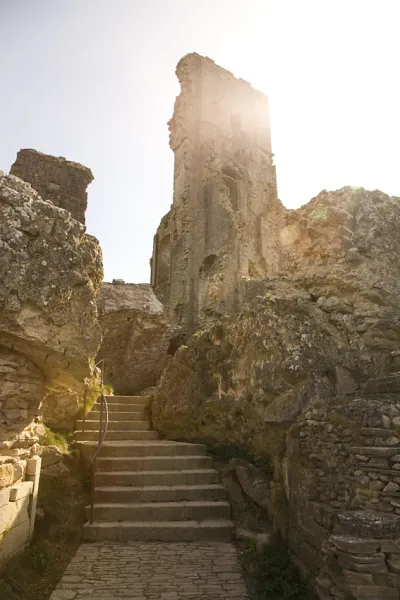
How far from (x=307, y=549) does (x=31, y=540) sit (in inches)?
128

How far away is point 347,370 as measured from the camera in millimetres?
6449

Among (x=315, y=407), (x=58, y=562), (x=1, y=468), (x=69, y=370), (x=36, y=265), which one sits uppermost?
(x=36, y=265)

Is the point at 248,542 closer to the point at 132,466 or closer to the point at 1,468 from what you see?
the point at 132,466

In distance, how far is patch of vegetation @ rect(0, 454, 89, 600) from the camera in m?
4.12

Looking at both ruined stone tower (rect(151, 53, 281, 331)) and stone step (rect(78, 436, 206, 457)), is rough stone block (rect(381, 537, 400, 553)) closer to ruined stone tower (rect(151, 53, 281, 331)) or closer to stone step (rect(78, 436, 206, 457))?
stone step (rect(78, 436, 206, 457))

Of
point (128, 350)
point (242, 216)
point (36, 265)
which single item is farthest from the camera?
point (242, 216)

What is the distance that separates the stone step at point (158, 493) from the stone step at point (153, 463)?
0.47m

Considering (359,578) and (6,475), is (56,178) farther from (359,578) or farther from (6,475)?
(359,578)

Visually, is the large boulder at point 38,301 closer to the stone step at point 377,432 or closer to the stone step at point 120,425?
the stone step at point 120,425

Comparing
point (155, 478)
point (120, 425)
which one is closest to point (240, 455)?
point (155, 478)

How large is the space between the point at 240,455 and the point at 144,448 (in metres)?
1.71

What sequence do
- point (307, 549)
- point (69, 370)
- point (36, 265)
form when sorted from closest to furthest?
point (307, 549), point (36, 265), point (69, 370)

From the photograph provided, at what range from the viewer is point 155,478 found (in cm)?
654

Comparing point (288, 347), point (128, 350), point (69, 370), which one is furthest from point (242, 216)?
point (69, 370)
